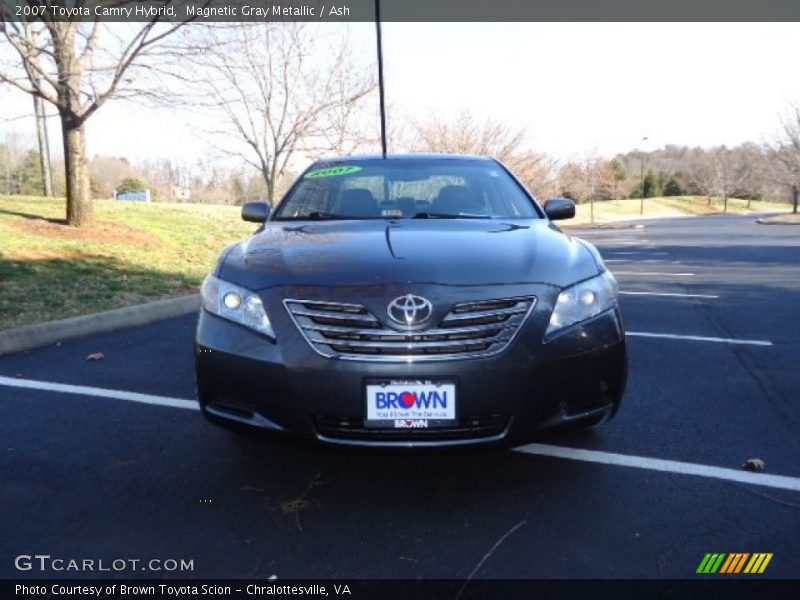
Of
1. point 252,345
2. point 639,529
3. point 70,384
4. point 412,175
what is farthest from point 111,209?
point 639,529

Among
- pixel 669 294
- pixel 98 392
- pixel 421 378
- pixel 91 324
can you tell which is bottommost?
pixel 669 294

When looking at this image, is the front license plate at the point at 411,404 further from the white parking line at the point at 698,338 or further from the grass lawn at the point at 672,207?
the grass lawn at the point at 672,207

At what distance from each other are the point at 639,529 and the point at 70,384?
3611mm

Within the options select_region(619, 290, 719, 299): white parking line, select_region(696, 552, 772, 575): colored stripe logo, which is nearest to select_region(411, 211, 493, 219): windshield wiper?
select_region(696, 552, 772, 575): colored stripe logo

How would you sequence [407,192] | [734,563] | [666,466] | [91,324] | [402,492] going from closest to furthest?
[734,563], [402,492], [666,466], [407,192], [91,324]

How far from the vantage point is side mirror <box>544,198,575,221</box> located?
4.11 metres

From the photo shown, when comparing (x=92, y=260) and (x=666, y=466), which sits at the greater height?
(x=92, y=260)

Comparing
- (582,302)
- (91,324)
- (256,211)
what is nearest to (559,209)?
(582,302)

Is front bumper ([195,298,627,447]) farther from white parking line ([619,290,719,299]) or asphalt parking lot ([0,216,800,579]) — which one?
white parking line ([619,290,719,299])

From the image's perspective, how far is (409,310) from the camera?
2.32 metres

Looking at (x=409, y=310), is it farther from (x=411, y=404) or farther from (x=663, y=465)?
A: (x=663, y=465)

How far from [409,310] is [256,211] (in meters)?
2.12
